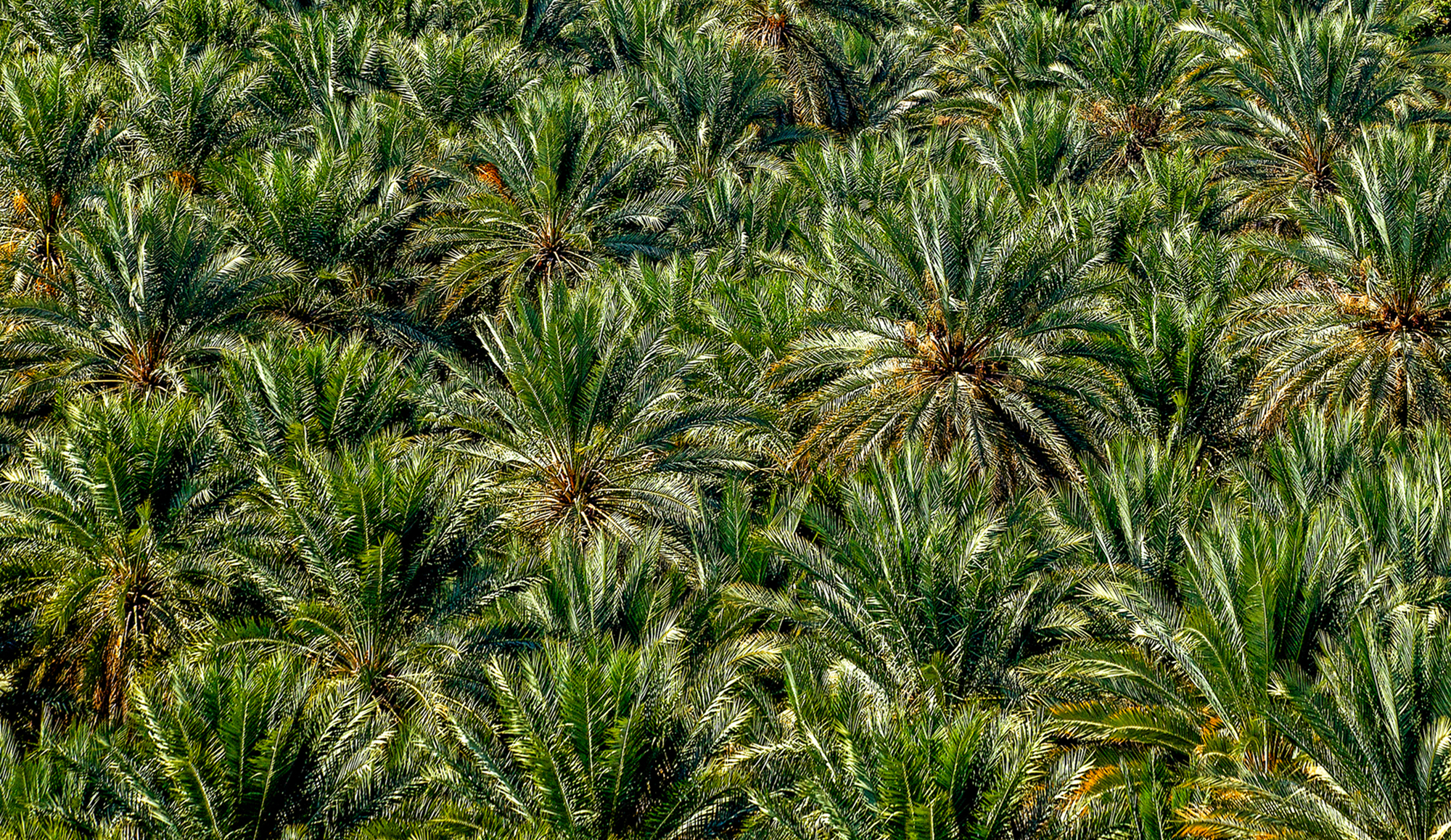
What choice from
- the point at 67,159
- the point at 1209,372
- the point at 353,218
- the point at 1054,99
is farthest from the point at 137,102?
the point at 1209,372

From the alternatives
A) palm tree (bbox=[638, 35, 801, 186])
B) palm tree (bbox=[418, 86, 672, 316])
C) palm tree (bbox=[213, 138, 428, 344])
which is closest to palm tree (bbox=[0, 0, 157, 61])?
palm tree (bbox=[213, 138, 428, 344])

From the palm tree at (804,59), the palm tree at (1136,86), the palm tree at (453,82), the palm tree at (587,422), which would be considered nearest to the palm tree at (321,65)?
the palm tree at (453,82)

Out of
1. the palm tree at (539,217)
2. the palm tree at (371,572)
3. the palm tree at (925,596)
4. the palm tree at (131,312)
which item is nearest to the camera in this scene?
the palm tree at (925,596)

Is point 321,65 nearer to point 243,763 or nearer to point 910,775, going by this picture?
point 243,763

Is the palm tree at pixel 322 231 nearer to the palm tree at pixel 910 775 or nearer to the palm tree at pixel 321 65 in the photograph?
the palm tree at pixel 321 65

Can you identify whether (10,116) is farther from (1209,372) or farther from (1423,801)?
(1423,801)

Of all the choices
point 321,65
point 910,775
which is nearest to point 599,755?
point 910,775

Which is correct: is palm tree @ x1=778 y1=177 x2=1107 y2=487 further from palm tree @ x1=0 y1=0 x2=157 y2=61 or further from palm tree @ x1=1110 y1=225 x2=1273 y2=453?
palm tree @ x1=0 y1=0 x2=157 y2=61
